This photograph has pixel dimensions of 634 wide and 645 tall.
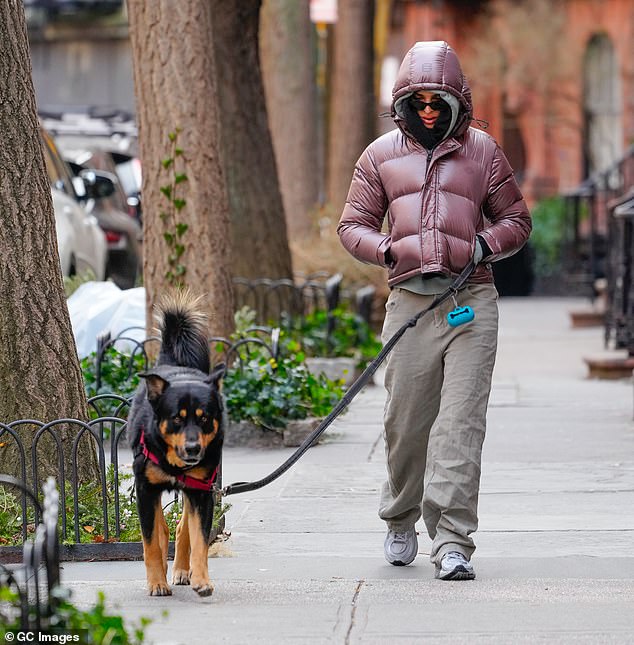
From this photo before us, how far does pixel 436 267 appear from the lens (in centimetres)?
606

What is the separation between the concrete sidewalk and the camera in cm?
527

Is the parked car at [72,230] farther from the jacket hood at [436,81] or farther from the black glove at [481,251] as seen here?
the black glove at [481,251]

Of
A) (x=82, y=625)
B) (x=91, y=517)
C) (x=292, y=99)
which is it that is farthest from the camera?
(x=292, y=99)

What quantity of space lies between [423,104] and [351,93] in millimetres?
14533

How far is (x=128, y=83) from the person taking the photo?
4112 cm

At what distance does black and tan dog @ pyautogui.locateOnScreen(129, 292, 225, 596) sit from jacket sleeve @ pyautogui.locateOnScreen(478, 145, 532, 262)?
1.32 m

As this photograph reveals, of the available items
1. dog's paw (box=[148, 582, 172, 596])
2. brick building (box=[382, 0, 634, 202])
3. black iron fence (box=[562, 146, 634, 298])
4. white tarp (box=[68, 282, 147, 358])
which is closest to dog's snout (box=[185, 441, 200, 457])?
dog's paw (box=[148, 582, 172, 596])

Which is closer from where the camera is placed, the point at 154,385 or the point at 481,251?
the point at 154,385

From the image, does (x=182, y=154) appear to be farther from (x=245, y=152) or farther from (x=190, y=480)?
(x=190, y=480)

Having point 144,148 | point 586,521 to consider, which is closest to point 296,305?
point 144,148

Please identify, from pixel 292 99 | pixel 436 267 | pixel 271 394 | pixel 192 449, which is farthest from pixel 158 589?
pixel 292 99

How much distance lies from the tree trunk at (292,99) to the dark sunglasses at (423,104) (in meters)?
12.2

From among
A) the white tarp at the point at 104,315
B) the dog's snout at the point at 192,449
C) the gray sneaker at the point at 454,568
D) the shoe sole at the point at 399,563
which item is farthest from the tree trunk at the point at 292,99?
the dog's snout at the point at 192,449

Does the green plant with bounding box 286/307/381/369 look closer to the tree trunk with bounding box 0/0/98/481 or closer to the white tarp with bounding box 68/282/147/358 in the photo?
the white tarp with bounding box 68/282/147/358
